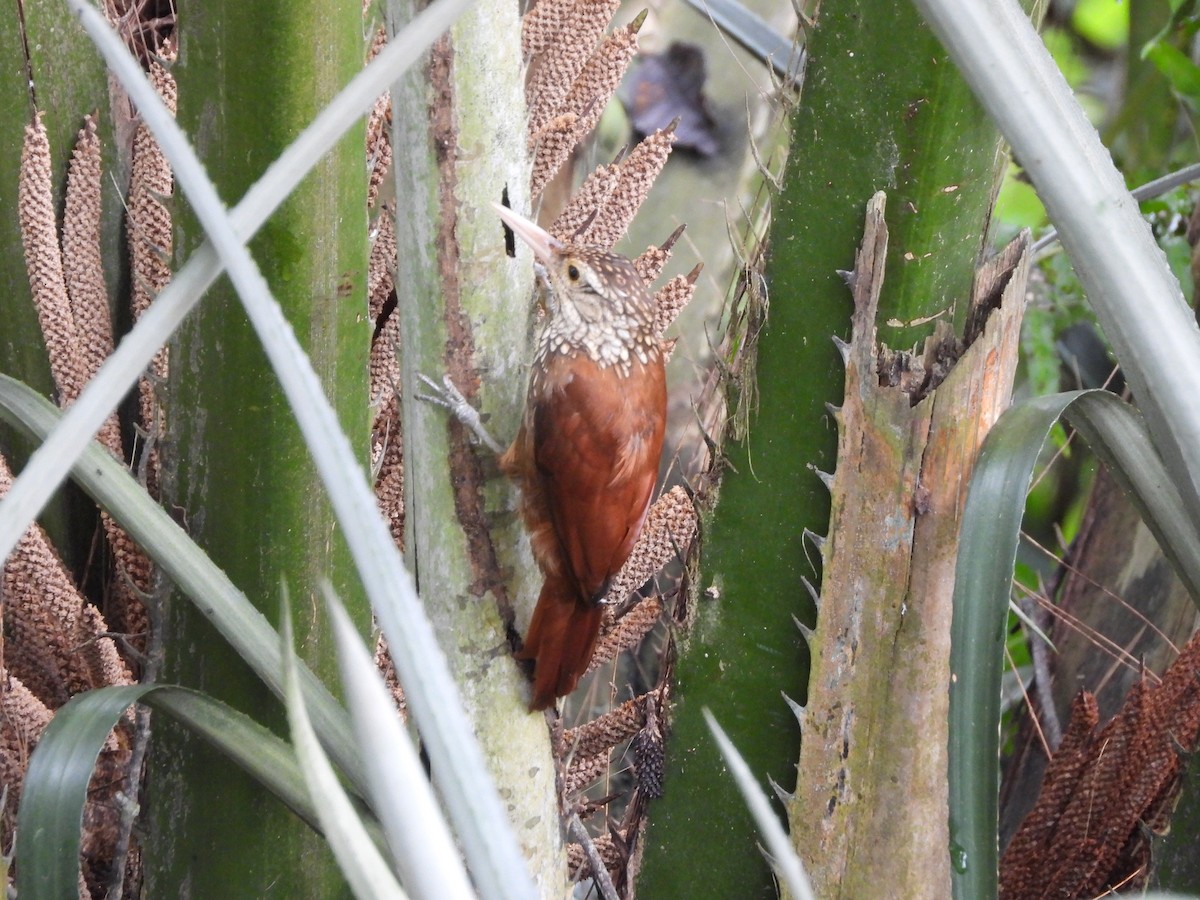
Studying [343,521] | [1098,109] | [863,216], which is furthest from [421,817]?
[1098,109]

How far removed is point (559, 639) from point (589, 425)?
37 cm

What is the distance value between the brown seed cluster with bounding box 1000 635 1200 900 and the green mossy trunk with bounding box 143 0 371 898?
682 mm

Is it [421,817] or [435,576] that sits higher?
[435,576]

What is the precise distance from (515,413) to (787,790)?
1.25 ft

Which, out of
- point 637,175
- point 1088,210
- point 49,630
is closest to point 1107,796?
point 637,175

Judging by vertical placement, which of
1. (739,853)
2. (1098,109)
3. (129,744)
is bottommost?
(739,853)

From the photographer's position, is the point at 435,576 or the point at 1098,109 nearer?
the point at 435,576

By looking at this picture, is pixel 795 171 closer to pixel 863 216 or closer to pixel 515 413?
pixel 863 216

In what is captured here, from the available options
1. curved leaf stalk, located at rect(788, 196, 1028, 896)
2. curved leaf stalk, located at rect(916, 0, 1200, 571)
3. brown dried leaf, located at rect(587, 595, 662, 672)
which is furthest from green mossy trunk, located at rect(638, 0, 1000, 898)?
curved leaf stalk, located at rect(916, 0, 1200, 571)

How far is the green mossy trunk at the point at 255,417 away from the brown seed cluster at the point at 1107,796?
68 cm

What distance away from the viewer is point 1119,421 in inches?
29.6

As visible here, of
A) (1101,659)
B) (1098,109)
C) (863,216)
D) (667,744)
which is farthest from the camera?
(1098,109)

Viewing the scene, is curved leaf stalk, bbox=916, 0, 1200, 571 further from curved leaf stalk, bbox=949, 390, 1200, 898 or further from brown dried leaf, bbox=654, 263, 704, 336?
brown dried leaf, bbox=654, 263, 704, 336

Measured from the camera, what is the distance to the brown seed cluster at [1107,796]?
1020 mm
